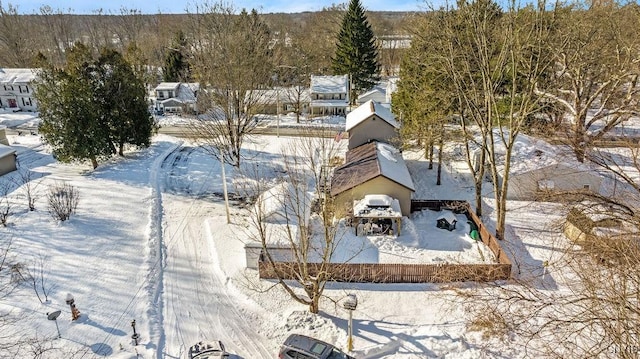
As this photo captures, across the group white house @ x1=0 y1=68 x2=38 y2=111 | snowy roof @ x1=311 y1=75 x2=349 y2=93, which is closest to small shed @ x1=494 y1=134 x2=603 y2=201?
snowy roof @ x1=311 y1=75 x2=349 y2=93

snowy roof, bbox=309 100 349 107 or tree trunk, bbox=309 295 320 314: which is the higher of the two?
snowy roof, bbox=309 100 349 107

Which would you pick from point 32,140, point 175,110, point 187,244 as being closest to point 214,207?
point 187,244

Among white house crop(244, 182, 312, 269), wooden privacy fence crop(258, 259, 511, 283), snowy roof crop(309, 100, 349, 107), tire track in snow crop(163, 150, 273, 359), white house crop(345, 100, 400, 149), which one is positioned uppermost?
snowy roof crop(309, 100, 349, 107)

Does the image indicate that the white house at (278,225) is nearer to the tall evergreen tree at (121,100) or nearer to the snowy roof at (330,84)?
the tall evergreen tree at (121,100)

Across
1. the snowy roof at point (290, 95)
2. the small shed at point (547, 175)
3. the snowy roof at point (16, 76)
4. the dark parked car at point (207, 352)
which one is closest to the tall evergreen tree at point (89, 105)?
the snowy roof at point (290, 95)

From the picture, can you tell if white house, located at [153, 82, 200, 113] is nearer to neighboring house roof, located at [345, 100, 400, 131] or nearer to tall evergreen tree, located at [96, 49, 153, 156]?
tall evergreen tree, located at [96, 49, 153, 156]

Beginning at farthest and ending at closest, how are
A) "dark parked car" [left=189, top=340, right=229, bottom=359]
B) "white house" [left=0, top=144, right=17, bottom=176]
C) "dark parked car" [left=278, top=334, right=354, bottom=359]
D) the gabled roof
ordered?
"white house" [left=0, top=144, right=17, bottom=176] → the gabled roof → "dark parked car" [left=189, top=340, right=229, bottom=359] → "dark parked car" [left=278, top=334, right=354, bottom=359]

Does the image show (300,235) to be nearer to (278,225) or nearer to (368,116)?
(278,225)
